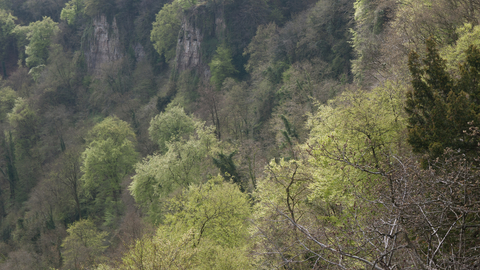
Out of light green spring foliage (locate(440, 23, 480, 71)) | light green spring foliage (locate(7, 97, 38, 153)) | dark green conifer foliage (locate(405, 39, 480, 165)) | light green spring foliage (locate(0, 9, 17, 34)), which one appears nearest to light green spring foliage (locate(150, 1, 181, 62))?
light green spring foliage (locate(7, 97, 38, 153))

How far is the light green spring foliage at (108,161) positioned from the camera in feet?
109

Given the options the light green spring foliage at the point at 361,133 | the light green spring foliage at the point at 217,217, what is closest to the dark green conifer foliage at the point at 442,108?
the light green spring foliage at the point at 361,133

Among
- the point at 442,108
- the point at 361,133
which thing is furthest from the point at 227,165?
the point at 442,108

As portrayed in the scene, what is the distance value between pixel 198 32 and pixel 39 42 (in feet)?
108

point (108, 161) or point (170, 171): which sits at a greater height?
point (170, 171)

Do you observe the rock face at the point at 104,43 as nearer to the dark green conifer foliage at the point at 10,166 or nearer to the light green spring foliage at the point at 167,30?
the light green spring foliage at the point at 167,30

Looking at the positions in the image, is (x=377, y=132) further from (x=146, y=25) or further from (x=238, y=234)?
(x=146, y=25)

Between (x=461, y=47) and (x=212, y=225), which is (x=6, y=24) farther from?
(x=461, y=47)

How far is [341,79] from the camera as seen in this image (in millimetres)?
28625

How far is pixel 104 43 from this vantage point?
199 ft

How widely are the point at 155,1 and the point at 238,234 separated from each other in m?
54.5

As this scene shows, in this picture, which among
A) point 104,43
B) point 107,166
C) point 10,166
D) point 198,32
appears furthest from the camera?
point 104,43

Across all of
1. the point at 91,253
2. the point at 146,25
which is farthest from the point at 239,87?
the point at 146,25

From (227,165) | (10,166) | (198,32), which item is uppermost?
(198,32)
